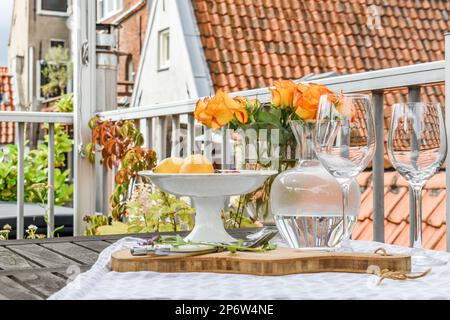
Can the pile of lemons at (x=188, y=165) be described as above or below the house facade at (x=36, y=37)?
below

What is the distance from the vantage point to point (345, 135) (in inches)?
41.8

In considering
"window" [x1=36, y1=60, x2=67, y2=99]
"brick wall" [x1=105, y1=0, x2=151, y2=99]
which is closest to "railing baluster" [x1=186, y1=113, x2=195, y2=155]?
"brick wall" [x1=105, y1=0, x2=151, y2=99]

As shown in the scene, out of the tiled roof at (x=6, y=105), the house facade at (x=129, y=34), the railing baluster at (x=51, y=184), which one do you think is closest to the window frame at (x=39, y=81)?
the tiled roof at (x=6, y=105)

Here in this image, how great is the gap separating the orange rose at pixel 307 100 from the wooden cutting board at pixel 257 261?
0.28 metres

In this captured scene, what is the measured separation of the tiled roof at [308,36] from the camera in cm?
821

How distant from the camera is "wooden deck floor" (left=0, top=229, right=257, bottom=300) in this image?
0.89 m

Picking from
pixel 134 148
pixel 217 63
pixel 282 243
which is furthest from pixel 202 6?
pixel 282 243

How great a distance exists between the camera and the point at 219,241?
1.16 metres

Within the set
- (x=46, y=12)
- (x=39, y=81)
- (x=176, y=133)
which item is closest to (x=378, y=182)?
(x=176, y=133)

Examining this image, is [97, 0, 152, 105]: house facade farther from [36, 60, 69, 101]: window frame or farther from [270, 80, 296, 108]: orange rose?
[270, 80, 296, 108]: orange rose

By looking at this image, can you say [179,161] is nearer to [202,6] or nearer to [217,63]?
[217,63]

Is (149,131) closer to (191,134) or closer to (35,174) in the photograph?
(191,134)

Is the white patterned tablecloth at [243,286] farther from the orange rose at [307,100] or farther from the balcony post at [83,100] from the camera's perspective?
the balcony post at [83,100]

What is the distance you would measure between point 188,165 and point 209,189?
0.05m
